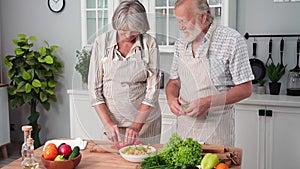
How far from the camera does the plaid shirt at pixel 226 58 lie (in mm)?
2021

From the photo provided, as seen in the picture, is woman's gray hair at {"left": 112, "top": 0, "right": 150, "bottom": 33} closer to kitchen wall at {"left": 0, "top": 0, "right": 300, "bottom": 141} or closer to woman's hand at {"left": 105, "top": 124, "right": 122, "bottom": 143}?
woman's hand at {"left": 105, "top": 124, "right": 122, "bottom": 143}

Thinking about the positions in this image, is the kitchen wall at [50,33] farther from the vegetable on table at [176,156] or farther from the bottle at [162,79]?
the vegetable on table at [176,156]

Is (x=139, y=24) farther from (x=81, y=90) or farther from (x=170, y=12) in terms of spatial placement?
(x=81, y=90)

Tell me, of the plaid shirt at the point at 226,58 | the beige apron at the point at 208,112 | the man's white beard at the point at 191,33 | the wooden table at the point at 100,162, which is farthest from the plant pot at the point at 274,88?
the wooden table at the point at 100,162

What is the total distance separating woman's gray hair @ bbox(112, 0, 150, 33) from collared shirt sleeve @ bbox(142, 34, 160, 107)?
0.16ft

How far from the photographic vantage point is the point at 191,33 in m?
1.89

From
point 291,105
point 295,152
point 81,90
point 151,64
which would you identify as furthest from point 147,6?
point 295,152

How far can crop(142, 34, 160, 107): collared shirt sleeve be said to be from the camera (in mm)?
1706

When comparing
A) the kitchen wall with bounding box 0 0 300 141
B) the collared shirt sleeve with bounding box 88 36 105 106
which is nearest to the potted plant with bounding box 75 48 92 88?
the collared shirt sleeve with bounding box 88 36 105 106

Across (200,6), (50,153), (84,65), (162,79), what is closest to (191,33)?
(200,6)

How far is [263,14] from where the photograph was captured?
11.3ft

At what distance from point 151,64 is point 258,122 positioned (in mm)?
Answer: 1677

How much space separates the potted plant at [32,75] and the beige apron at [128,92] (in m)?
2.36

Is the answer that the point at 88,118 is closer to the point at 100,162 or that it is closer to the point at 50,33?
the point at 100,162
